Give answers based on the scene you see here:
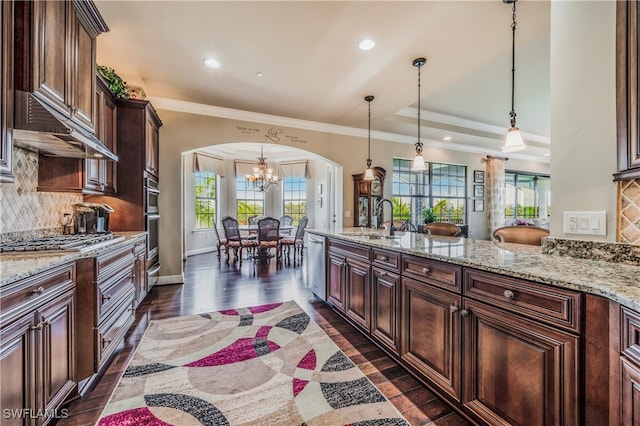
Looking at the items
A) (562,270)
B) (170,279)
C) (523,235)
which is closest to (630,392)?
(562,270)

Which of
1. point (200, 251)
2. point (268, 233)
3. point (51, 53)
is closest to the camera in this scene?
point (51, 53)

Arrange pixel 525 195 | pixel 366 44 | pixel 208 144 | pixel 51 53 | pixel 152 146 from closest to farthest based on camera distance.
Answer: pixel 51 53 → pixel 366 44 → pixel 152 146 → pixel 208 144 → pixel 525 195

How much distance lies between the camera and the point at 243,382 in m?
1.84

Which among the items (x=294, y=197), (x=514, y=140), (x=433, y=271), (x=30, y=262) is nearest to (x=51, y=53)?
(x=30, y=262)

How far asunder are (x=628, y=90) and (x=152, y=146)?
453 centimetres

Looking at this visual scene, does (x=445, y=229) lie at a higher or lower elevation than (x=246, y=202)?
lower

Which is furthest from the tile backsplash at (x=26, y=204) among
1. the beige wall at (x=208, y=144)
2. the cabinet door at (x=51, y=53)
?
the beige wall at (x=208, y=144)

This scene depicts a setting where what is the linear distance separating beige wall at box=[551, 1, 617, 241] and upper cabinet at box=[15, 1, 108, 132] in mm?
3083

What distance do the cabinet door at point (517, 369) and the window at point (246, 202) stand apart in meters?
7.71

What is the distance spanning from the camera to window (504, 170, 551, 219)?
8.03 m

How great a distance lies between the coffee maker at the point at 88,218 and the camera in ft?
8.21

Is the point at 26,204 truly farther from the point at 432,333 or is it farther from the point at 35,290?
the point at 432,333

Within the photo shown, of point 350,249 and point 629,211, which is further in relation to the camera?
point 350,249

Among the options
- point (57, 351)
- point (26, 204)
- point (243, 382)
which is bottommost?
point (243, 382)
